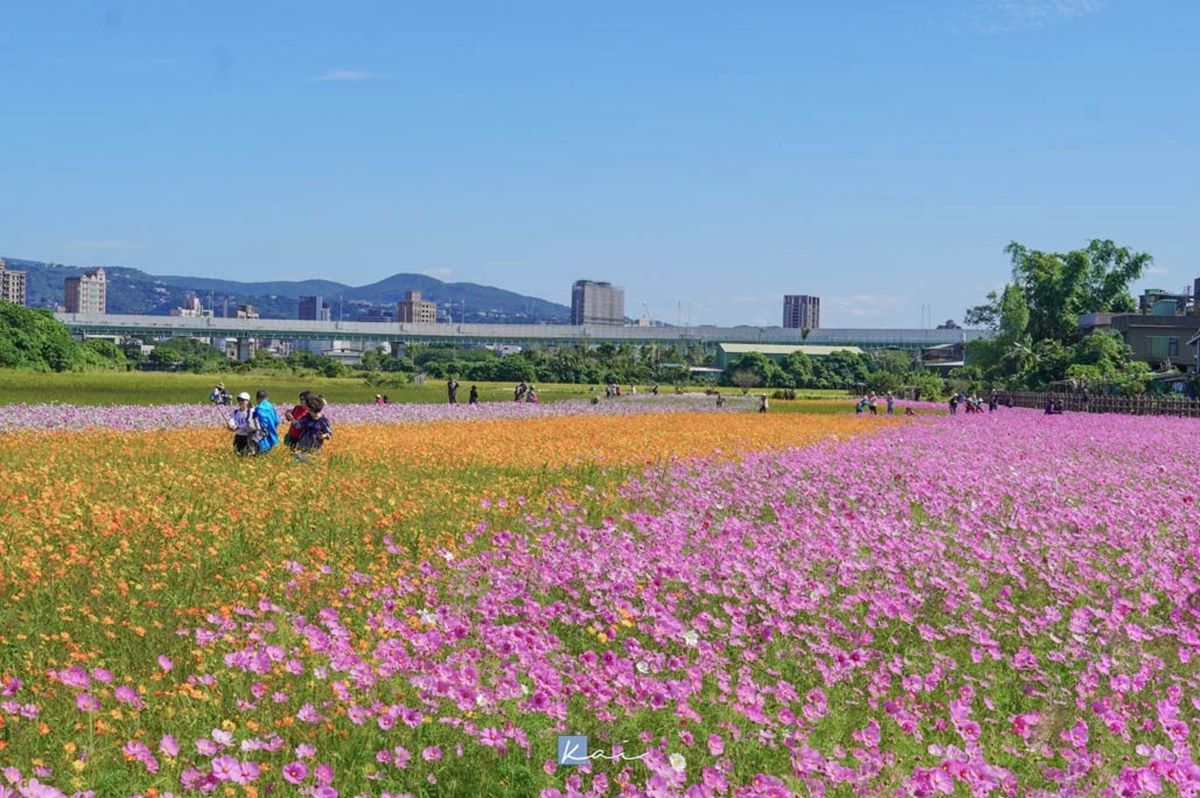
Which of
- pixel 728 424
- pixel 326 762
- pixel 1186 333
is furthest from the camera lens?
pixel 1186 333

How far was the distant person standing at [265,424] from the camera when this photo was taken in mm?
19350

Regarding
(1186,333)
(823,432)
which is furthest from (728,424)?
(1186,333)

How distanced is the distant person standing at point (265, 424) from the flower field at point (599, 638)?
14.1ft

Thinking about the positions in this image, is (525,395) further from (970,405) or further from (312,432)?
(312,432)

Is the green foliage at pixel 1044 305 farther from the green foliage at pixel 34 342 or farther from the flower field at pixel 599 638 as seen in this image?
the flower field at pixel 599 638

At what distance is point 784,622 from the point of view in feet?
24.7

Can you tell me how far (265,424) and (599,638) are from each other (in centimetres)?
1318

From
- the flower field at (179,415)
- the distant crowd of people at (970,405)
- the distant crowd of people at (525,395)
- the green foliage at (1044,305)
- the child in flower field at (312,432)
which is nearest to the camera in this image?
the child in flower field at (312,432)

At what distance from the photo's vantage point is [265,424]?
19.4 meters

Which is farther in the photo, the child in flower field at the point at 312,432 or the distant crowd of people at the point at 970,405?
the distant crowd of people at the point at 970,405

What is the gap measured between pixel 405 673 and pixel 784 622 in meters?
2.40

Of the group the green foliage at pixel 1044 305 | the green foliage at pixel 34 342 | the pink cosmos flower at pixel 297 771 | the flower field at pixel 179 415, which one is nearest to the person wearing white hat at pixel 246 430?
the flower field at pixel 179 415

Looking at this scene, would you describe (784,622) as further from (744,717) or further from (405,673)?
(405,673)

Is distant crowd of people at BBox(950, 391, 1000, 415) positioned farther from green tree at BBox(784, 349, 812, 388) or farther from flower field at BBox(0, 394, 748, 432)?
green tree at BBox(784, 349, 812, 388)
